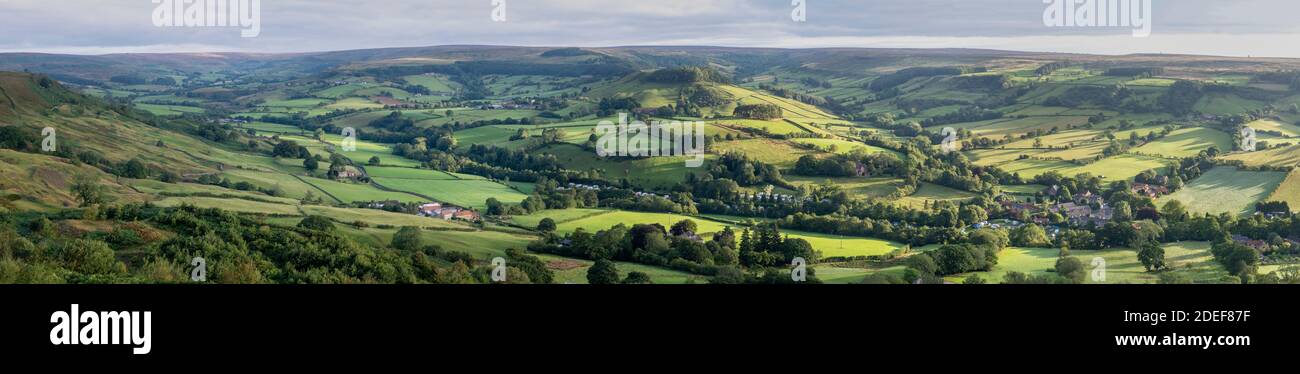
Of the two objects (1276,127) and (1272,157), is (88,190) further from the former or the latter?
(1276,127)

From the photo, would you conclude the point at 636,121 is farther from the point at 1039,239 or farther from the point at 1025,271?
the point at 1025,271

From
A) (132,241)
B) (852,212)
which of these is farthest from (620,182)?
(132,241)

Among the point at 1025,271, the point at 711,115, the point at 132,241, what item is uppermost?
the point at 711,115

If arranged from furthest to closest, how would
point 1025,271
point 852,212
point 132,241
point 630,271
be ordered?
point 852,212 < point 1025,271 < point 630,271 < point 132,241

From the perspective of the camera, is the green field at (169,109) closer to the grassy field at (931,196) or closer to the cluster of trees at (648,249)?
the cluster of trees at (648,249)

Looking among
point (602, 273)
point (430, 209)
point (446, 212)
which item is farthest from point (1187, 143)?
point (602, 273)

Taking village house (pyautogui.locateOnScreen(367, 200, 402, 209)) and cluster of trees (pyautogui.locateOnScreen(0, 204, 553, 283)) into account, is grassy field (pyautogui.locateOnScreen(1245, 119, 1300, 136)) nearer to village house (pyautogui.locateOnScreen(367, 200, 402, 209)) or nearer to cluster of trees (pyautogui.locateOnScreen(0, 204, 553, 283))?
village house (pyautogui.locateOnScreen(367, 200, 402, 209))

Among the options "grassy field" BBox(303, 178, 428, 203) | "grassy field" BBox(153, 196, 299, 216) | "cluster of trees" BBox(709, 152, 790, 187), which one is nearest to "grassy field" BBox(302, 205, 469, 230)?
"grassy field" BBox(153, 196, 299, 216)
